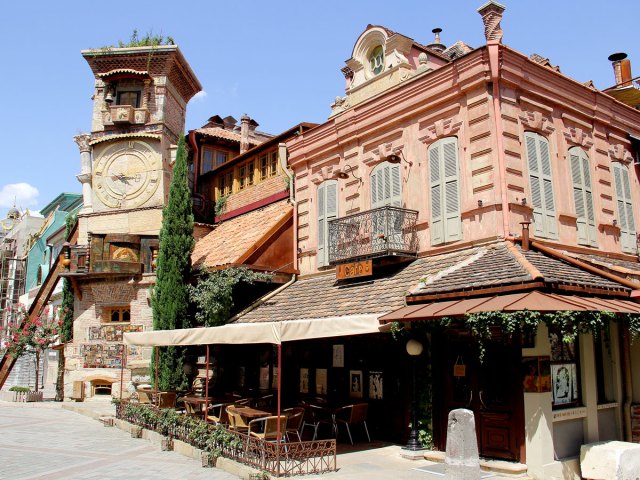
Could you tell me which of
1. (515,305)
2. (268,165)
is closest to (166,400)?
(268,165)

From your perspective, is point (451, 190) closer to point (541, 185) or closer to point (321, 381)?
point (541, 185)

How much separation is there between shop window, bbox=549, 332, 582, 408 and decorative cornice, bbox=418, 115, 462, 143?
4.83 m

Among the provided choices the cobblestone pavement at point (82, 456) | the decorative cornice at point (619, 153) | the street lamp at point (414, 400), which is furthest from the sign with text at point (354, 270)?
the decorative cornice at point (619, 153)

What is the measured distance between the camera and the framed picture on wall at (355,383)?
1363cm

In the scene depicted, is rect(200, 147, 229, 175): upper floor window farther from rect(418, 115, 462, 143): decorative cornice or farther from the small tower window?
rect(418, 115, 462, 143): decorative cornice

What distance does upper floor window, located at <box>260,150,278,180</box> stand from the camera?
2109cm

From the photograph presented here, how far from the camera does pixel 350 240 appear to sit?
14.2m

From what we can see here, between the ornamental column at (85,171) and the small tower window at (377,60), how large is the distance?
13.2 m

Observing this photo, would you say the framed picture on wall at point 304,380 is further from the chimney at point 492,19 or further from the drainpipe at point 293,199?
the chimney at point 492,19

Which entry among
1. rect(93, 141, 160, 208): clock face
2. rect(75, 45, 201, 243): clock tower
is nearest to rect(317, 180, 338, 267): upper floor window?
rect(75, 45, 201, 243): clock tower

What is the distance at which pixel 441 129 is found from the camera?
13.0 m

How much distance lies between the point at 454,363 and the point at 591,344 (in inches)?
98.9

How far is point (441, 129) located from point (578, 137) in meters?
3.23

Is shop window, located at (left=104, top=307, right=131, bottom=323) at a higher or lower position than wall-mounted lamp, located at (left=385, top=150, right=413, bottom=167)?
lower
